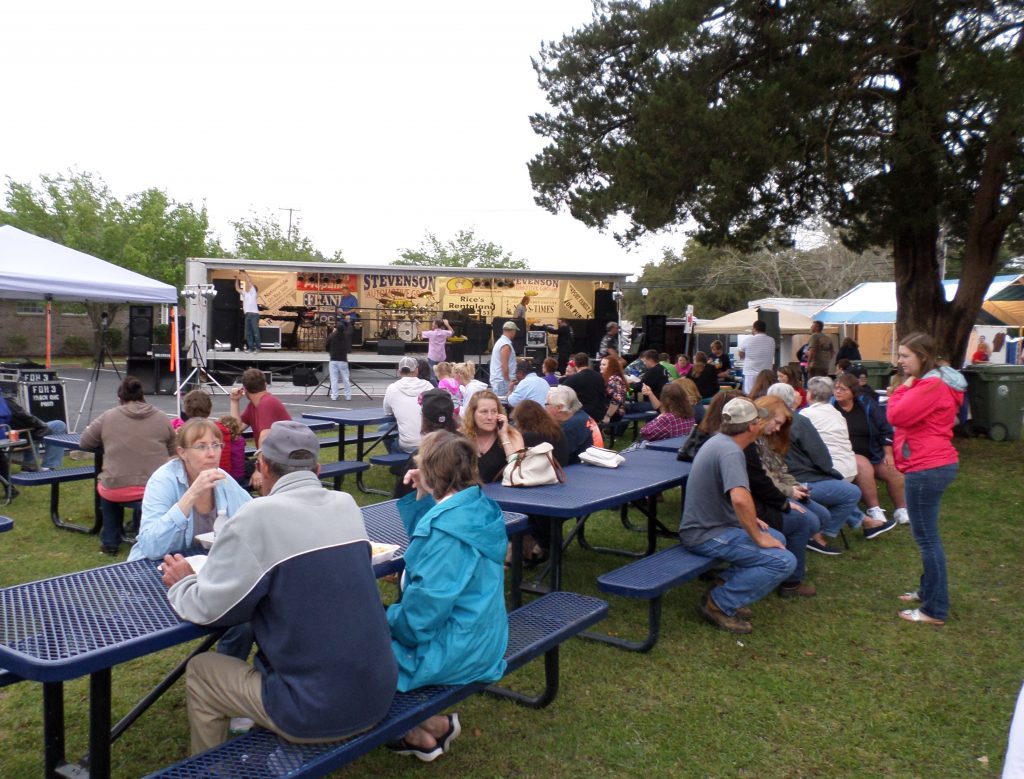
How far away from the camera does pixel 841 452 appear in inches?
246

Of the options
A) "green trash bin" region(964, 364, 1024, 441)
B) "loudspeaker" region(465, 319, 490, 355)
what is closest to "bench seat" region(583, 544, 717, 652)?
"green trash bin" region(964, 364, 1024, 441)

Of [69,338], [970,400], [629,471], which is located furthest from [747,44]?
[69,338]

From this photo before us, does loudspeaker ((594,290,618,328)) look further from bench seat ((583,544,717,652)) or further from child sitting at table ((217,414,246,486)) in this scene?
bench seat ((583,544,717,652))

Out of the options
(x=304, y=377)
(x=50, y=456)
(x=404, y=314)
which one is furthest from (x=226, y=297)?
(x=50, y=456)

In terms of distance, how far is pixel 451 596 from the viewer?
255 cm

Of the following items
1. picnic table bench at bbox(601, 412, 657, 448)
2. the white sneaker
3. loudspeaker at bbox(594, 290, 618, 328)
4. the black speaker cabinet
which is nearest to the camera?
the white sneaker

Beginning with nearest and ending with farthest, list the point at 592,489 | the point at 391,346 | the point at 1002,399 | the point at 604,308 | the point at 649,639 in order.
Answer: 1. the point at 649,639
2. the point at 592,489
3. the point at 1002,399
4. the point at 604,308
5. the point at 391,346

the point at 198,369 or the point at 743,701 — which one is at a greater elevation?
the point at 198,369

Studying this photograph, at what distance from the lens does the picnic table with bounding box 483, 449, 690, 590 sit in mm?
4090

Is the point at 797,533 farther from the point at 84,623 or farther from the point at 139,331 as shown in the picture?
the point at 139,331

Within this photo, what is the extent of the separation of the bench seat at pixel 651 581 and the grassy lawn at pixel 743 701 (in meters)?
0.09

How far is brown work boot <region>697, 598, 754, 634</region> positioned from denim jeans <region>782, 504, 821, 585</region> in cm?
66

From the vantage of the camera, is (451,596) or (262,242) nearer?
(451,596)

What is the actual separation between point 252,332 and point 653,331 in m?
9.27
